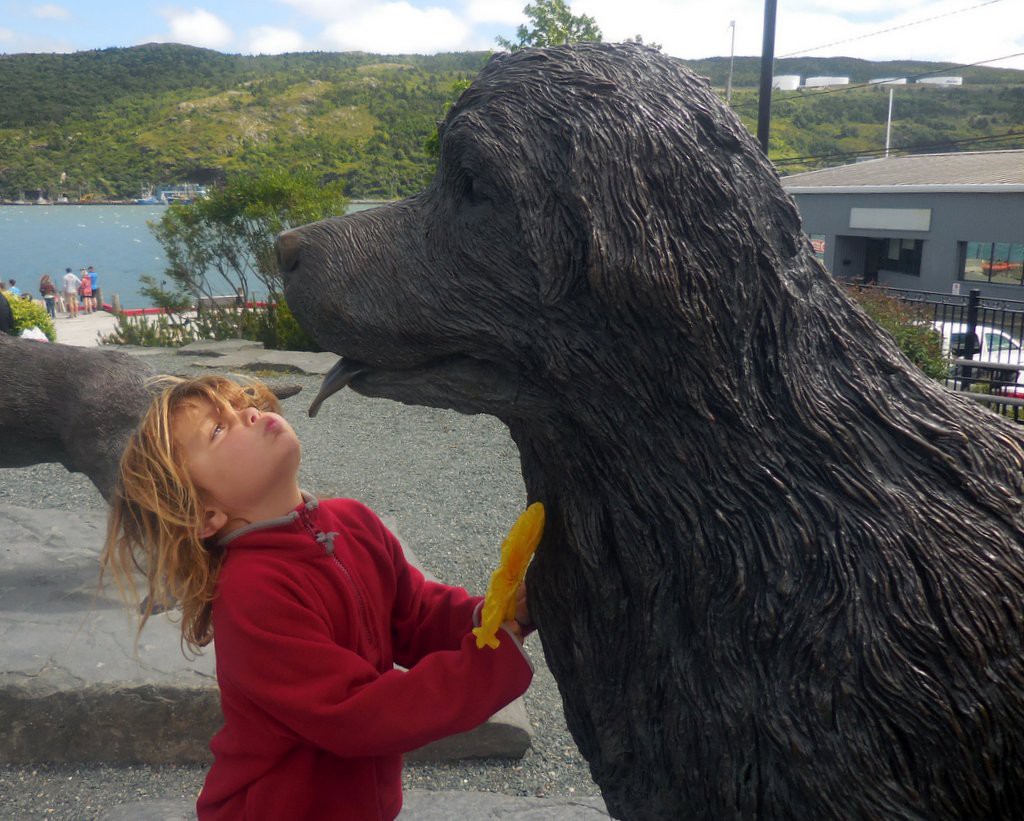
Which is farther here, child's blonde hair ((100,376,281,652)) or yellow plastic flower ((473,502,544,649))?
child's blonde hair ((100,376,281,652))

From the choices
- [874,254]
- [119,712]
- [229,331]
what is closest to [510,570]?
[119,712]

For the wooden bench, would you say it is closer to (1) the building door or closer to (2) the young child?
(2) the young child

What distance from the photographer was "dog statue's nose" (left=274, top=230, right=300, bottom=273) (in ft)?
4.03

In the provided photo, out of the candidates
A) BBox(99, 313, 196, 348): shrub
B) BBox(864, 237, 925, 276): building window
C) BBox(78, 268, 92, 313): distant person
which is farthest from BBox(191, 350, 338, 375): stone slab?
BBox(864, 237, 925, 276): building window

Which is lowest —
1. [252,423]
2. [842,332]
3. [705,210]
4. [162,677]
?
[162,677]

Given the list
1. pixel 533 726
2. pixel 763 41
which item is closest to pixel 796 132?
pixel 763 41

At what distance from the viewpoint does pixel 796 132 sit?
44.8m

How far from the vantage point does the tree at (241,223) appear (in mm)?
13984

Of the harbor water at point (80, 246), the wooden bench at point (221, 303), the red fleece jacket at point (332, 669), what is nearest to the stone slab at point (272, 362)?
the wooden bench at point (221, 303)

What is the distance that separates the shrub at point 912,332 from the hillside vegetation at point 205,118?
22855 mm

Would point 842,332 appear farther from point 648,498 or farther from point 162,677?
point 162,677

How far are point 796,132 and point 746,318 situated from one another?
4864 cm

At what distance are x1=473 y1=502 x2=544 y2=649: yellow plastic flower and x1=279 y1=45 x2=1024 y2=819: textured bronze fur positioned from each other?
9cm

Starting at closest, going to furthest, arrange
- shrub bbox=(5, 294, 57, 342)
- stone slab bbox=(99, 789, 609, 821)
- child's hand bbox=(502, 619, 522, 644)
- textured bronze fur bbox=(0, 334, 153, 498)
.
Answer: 1. child's hand bbox=(502, 619, 522, 644)
2. stone slab bbox=(99, 789, 609, 821)
3. textured bronze fur bbox=(0, 334, 153, 498)
4. shrub bbox=(5, 294, 57, 342)
